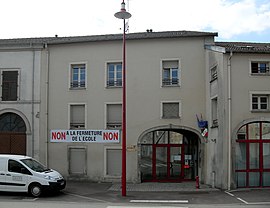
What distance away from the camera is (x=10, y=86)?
23.6 m

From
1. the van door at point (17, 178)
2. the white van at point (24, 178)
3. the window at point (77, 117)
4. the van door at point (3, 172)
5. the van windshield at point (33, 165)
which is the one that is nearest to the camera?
the white van at point (24, 178)

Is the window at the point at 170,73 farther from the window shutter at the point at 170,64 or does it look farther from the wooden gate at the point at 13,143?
the wooden gate at the point at 13,143

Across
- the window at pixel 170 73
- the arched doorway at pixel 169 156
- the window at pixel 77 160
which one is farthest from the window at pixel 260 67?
the window at pixel 77 160

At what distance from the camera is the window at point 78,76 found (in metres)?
23.2

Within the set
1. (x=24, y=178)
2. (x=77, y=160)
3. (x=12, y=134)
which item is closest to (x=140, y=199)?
(x=24, y=178)

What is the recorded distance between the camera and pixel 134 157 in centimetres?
2206

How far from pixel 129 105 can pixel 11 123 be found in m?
7.28

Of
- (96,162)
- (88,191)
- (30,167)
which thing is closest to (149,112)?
(96,162)

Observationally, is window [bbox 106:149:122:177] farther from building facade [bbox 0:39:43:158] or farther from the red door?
building facade [bbox 0:39:43:158]

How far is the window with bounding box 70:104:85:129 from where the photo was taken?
23.0 metres

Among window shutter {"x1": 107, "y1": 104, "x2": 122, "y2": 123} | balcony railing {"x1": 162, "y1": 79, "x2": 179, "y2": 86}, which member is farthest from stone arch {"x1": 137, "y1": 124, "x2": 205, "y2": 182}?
balcony railing {"x1": 162, "y1": 79, "x2": 179, "y2": 86}

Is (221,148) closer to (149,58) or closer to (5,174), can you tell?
(149,58)

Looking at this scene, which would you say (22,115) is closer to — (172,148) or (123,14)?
(172,148)

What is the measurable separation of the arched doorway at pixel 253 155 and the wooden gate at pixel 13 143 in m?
12.3
